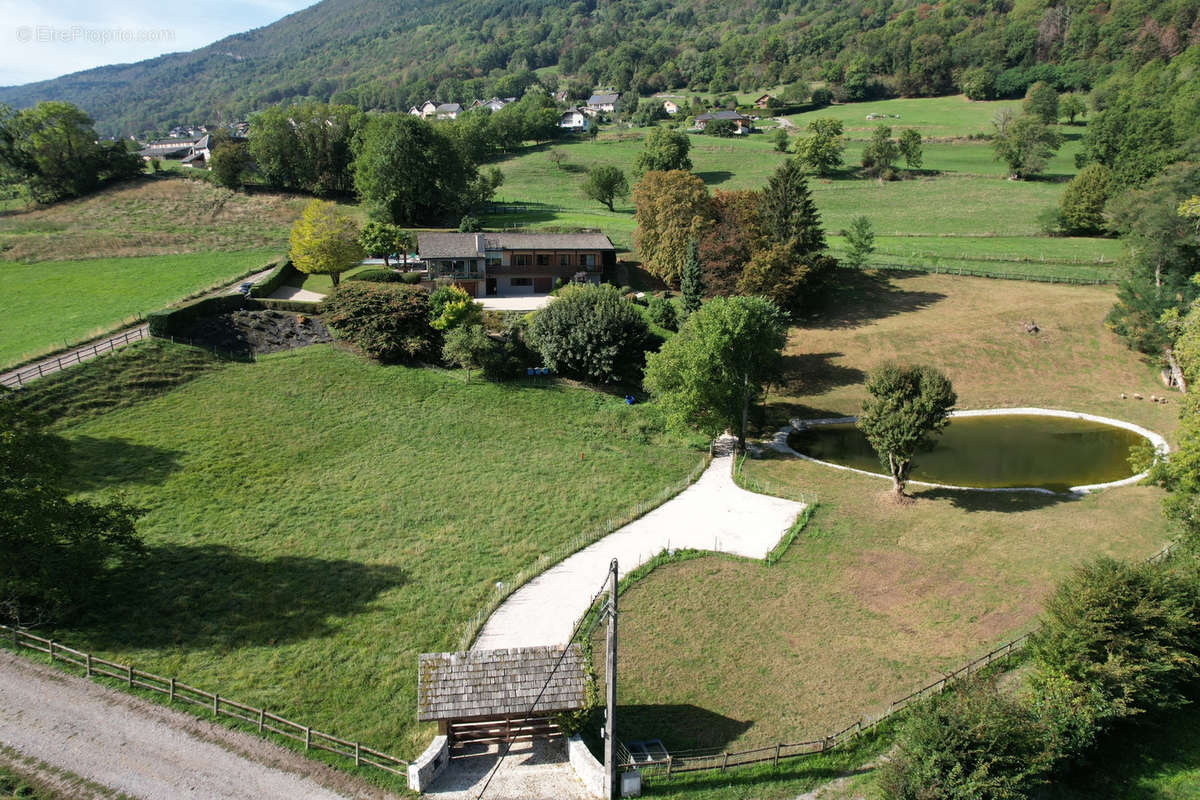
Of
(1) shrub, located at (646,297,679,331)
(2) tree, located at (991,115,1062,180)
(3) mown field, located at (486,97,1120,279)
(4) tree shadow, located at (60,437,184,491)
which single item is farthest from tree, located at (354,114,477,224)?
(2) tree, located at (991,115,1062,180)

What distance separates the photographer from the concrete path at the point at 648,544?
24.8 meters

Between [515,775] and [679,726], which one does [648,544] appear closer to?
[679,726]

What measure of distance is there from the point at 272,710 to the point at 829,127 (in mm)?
107157

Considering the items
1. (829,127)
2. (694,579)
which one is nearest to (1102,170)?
(829,127)

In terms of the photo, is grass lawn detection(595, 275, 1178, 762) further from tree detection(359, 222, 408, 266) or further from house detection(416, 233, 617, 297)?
tree detection(359, 222, 408, 266)

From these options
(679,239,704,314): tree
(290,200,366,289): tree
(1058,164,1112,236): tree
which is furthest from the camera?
(1058,164,1112,236): tree

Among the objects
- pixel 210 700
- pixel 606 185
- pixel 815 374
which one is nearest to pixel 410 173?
pixel 606 185

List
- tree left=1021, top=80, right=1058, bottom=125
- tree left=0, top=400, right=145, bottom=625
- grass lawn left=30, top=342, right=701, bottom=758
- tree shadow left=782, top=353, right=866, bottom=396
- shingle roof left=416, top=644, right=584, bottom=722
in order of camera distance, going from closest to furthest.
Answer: shingle roof left=416, top=644, right=584, bottom=722, tree left=0, top=400, right=145, bottom=625, grass lawn left=30, top=342, right=701, bottom=758, tree shadow left=782, top=353, right=866, bottom=396, tree left=1021, top=80, right=1058, bottom=125

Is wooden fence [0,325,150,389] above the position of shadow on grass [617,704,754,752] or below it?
above

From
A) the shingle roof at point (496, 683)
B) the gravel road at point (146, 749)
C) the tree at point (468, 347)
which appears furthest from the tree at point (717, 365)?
the gravel road at point (146, 749)

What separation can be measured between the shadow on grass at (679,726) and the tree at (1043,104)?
409 ft

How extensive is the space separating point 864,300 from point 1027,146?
2055 inches

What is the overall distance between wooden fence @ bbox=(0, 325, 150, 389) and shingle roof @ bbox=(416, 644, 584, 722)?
1258 inches

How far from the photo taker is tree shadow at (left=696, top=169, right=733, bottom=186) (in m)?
98.1
